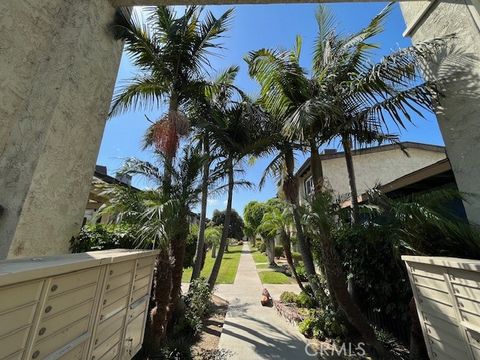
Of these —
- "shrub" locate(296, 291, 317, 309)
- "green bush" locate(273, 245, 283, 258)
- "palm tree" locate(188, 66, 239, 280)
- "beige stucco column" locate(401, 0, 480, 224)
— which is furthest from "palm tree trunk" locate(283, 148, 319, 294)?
"green bush" locate(273, 245, 283, 258)

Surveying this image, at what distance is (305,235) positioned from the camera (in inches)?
290

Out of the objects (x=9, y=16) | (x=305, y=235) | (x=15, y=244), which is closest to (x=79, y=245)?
(x=15, y=244)

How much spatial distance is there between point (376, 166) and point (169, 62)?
12438 mm

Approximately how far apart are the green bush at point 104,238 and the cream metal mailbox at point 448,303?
18.6ft

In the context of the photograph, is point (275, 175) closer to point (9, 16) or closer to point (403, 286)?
point (403, 286)

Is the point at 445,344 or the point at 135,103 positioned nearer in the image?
the point at 445,344

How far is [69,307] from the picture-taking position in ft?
6.35

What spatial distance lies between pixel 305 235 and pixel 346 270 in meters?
1.46

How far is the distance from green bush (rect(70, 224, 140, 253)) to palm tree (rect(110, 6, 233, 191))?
2079 millimetres

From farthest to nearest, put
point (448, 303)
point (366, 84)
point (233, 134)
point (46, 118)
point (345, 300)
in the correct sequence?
point (233, 134) < point (366, 84) < point (345, 300) < point (46, 118) < point (448, 303)

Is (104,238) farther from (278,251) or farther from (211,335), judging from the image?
(278,251)

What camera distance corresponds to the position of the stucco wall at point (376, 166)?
13430 mm

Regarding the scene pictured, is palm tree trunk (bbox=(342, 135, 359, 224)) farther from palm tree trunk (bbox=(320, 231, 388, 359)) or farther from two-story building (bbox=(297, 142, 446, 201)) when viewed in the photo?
two-story building (bbox=(297, 142, 446, 201))

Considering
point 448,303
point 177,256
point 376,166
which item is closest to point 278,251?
point 376,166
